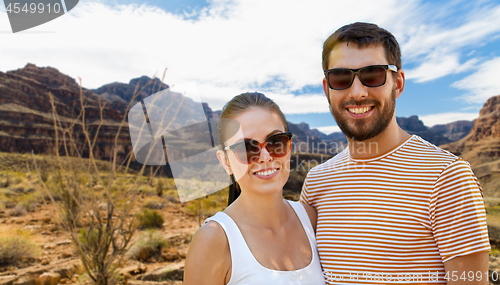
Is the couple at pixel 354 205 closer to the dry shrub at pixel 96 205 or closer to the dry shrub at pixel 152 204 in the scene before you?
the dry shrub at pixel 96 205

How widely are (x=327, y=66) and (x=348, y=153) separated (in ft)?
2.38

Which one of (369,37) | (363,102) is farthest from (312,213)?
(369,37)

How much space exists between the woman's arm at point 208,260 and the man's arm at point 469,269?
1272mm

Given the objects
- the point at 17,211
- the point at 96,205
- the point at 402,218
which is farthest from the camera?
the point at 17,211

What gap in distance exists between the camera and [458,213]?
1624 millimetres

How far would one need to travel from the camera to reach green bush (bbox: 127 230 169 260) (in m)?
8.96

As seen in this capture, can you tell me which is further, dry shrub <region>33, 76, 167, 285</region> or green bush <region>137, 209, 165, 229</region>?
green bush <region>137, 209, 165, 229</region>

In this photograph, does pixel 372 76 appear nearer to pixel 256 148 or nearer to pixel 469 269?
pixel 256 148

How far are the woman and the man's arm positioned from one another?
0.75 m

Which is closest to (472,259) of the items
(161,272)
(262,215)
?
(262,215)

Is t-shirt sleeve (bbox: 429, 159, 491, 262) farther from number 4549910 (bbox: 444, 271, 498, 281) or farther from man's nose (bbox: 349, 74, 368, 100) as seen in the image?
man's nose (bbox: 349, 74, 368, 100)

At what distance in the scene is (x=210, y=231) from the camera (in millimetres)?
1652

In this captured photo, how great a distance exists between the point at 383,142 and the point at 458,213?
640 millimetres

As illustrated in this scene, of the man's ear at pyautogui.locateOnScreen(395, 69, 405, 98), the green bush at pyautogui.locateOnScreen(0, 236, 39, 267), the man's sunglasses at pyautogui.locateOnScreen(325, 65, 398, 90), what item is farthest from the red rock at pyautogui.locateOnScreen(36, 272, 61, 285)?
the man's ear at pyautogui.locateOnScreen(395, 69, 405, 98)
